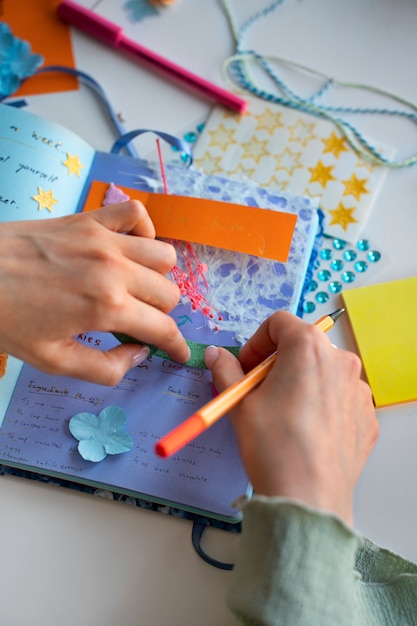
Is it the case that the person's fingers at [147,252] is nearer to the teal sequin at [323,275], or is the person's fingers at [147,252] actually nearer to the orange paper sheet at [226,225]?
the orange paper sheet at [226,225]

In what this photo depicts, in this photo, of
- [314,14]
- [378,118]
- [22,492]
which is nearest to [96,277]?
[22,492]

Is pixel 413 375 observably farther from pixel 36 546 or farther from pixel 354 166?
pixel 36 546

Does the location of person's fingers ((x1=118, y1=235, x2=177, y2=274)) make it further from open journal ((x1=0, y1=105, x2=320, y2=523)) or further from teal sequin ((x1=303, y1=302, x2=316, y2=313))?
teal sequin ((x1=303, y1=302, x2=316, y2=313))

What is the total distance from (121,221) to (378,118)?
21.6 inches

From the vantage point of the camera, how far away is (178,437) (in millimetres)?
Result: 580

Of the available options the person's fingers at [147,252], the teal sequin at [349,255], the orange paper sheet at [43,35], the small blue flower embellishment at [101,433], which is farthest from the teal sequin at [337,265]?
the orange paper sheet at [43,35]

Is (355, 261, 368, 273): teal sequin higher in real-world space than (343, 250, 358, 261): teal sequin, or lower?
lower

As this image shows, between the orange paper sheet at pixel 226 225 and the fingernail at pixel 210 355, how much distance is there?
17 cm

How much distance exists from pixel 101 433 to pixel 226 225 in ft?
1.22

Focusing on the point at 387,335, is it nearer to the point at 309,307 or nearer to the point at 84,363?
the point at 309,307

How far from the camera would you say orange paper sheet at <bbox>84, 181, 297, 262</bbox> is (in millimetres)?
881

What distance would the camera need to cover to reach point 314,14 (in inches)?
42.7

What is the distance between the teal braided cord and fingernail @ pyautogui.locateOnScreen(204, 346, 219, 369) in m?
0.46

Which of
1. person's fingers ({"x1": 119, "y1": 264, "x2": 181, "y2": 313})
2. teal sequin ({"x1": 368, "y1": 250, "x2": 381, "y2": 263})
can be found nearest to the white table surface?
teal sequin ({"x1": 368, "y1": 250, "x2": 381, "y2": 263})
